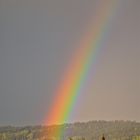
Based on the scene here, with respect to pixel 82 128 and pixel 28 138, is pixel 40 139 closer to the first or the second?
pixel 28 138

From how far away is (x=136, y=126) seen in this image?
4950 centimetres

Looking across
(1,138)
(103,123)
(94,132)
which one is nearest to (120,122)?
(103,123)

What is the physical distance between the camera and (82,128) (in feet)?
→ 176

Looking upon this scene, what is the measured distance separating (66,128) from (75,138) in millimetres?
11980

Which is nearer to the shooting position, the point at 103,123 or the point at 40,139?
the point at 40,139

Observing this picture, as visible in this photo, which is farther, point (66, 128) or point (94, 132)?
point (66, 128)

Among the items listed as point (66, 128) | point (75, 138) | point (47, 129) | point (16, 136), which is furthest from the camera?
point (47, 129)

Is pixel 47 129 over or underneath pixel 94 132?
over

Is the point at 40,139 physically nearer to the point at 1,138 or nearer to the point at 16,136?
the point at 16,136

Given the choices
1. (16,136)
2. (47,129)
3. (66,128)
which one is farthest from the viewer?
(47,129)

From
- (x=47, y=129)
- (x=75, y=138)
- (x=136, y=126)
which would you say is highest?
(x=47, y=129)

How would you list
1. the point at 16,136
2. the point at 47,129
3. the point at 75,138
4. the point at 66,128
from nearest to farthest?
the point at 75,138 → the point at 16,136 → the point at 66,128 → the point at 47,129

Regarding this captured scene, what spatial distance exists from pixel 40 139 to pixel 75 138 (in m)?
9.40

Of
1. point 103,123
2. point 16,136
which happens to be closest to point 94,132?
point 103,123
